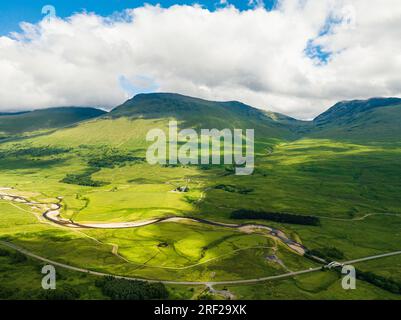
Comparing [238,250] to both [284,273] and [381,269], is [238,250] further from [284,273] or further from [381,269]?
[381,269]
